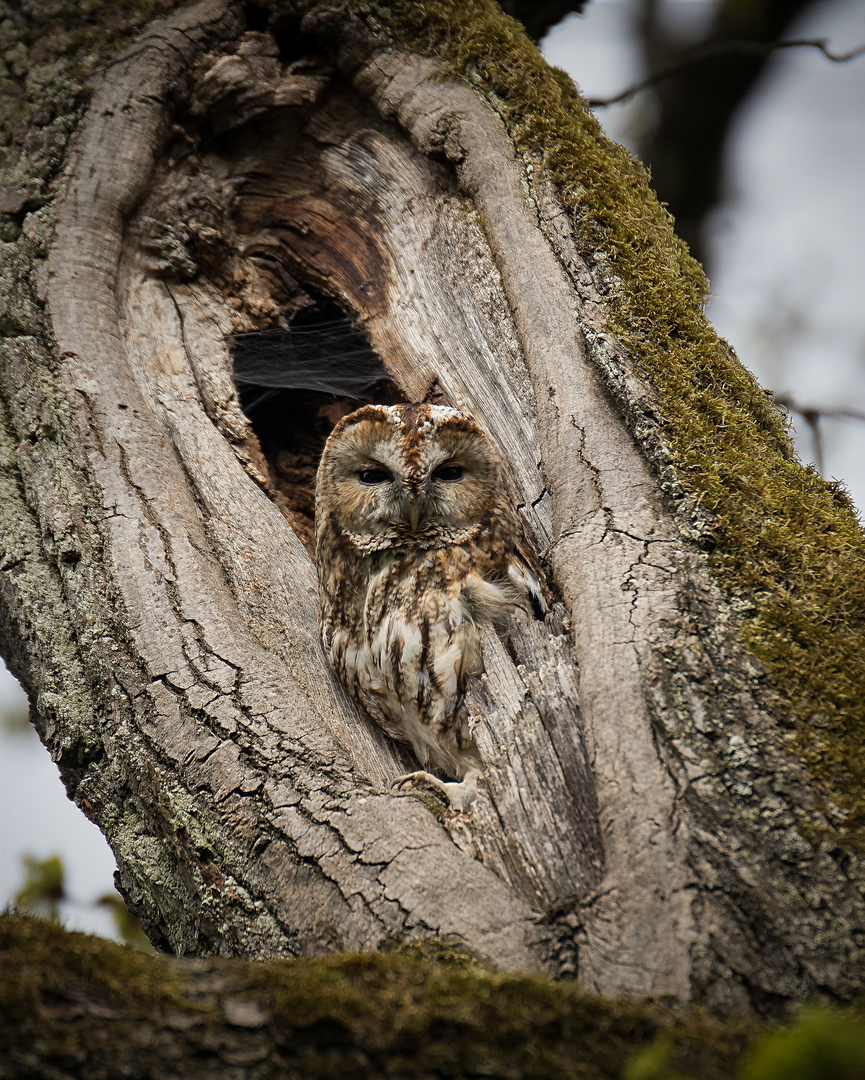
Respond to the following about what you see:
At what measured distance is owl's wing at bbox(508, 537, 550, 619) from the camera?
2316 mm

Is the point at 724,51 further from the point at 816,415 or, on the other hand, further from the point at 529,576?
the point at 529,576

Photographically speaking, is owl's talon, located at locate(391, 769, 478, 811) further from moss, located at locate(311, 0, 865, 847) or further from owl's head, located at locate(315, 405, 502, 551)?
owl's head, located at locate(315, 405, 502, 551)

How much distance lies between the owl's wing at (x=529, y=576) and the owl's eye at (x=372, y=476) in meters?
0.53

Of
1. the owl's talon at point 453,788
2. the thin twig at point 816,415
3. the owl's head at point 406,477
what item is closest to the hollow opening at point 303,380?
the owl's head at point 406,477

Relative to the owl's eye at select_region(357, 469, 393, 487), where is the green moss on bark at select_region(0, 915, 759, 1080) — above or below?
below

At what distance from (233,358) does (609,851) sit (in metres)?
2.24

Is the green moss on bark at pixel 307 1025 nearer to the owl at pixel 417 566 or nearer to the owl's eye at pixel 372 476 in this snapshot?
the owl at pixel 417 566

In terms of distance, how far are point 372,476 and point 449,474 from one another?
0.92 feet

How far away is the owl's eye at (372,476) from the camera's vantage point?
2.81 meters

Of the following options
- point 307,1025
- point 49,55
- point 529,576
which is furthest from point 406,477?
point 49,55

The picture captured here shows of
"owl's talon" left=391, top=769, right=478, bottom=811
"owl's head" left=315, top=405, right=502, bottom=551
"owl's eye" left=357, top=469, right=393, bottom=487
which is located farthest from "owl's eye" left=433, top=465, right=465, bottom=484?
"owl's talon" left=391, top=769, right=478, bottom=811

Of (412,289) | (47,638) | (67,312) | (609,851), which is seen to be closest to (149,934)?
(47,638)

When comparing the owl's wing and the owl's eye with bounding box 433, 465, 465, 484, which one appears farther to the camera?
the owl's eye with bounding box 433, 465, 465, 484

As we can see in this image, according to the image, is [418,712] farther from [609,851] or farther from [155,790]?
[609,851]
